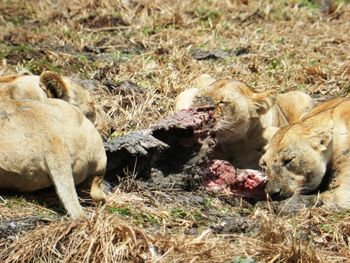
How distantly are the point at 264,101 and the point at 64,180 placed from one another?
114 inches

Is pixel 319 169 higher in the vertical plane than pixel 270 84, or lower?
higher

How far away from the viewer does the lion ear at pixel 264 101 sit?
8.15 meters

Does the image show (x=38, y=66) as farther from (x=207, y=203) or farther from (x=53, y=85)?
(x=207, y=203)

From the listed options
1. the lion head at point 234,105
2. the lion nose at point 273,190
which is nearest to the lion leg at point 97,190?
the lion nose at point 273,190

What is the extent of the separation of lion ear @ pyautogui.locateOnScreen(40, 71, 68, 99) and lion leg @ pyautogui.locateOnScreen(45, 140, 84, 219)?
1519 mm

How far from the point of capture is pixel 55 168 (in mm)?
5883

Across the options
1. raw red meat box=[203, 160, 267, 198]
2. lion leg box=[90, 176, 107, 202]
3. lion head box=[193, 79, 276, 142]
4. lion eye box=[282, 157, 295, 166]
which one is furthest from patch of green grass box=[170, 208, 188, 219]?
lion head box=[193, 79, 276, 142]

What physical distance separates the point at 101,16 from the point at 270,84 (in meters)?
4.41

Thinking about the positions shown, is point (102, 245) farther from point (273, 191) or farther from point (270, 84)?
point (270, 84)

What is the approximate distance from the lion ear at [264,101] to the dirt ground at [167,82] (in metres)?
1.31

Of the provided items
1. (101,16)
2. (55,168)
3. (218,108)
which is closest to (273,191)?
(218,108)

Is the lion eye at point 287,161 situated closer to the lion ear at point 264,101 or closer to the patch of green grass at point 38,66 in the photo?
the lion ear at point 264,101

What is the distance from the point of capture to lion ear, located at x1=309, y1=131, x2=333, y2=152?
7.05 m

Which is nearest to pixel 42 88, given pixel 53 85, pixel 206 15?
pixel 53 85
